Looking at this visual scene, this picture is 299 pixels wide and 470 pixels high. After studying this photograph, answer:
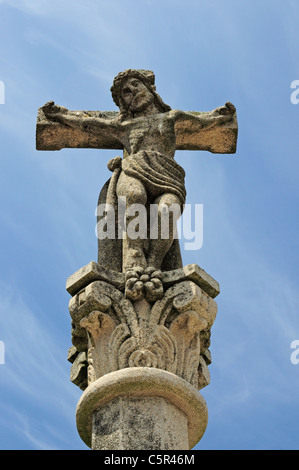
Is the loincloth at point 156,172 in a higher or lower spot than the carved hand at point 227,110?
lower

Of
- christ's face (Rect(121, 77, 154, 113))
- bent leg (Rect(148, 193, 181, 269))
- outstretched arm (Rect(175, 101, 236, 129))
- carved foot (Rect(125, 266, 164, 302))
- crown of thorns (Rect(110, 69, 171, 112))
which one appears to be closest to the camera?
carved foot (Rect(125, 266, 164, 302))

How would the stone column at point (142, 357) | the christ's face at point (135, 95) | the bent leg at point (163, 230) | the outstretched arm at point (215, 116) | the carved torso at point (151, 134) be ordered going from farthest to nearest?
the outstretched arm at point (215, 116)
the christ's face at point (135, 95)
the carved torso at point (151, 134)
the bent leg at point (163, 230)
the stone column at point (142, 357)

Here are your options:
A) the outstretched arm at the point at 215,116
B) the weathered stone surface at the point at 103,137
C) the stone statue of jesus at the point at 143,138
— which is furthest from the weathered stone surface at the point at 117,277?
the outstretched arm at the point at 215,116

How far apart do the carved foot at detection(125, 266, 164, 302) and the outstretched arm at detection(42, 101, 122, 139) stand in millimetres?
2539

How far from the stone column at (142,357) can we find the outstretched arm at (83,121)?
2.50 meters

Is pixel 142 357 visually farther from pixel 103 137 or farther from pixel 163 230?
pixel 103 137

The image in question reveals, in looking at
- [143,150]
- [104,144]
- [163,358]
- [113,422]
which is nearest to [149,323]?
[163,358]

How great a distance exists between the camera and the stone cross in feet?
30.2

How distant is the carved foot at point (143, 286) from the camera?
32.2 ft

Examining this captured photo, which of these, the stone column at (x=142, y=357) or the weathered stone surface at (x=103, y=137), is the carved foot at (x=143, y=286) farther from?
the weathered stone surface at (x=103, y=137)

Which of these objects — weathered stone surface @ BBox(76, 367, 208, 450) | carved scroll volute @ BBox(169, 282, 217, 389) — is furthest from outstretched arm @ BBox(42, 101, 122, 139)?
weathered stone surface @ BBox(76, 367, 208, 450)

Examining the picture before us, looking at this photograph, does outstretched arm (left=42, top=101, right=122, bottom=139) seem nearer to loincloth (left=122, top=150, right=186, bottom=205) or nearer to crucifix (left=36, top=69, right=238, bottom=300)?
crucifix (left=36, top=69, right=238, bottom=300)

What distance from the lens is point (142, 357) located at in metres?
9.43

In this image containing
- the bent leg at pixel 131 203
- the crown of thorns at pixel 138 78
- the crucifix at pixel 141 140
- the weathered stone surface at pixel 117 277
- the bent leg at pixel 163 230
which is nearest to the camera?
the weathered stone surface at pixel 117 277
